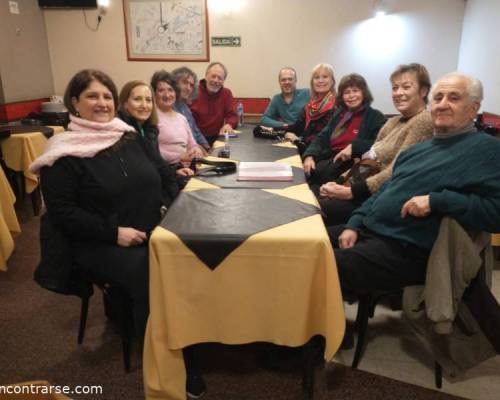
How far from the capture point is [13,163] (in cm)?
310

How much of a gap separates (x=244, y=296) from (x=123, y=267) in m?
0.49

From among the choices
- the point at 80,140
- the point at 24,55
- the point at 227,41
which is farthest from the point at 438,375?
the point at 24,55

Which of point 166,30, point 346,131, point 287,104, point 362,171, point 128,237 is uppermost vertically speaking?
point 166,30

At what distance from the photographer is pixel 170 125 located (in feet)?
8.30

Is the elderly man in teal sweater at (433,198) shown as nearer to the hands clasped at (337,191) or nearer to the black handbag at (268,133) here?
the hands clasped at (337,191)

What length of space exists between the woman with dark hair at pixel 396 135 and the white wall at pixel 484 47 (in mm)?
1605

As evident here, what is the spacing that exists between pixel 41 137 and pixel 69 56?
184cm

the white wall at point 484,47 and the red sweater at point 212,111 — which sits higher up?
the white wall at point 484,47

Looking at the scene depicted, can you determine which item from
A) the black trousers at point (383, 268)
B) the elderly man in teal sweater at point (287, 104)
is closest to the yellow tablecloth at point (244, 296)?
the black trousers at point (383, 268)

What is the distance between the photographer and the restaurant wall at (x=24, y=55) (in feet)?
12.7

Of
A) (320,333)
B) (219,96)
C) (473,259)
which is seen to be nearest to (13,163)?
(219,96)

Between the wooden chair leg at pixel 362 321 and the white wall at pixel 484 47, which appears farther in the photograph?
the white wall at pixel 484 47

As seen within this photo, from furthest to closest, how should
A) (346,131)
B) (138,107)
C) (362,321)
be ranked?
(346,131) < (138,107) < (362,321)

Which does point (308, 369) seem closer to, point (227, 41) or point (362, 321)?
point (362, 321)
